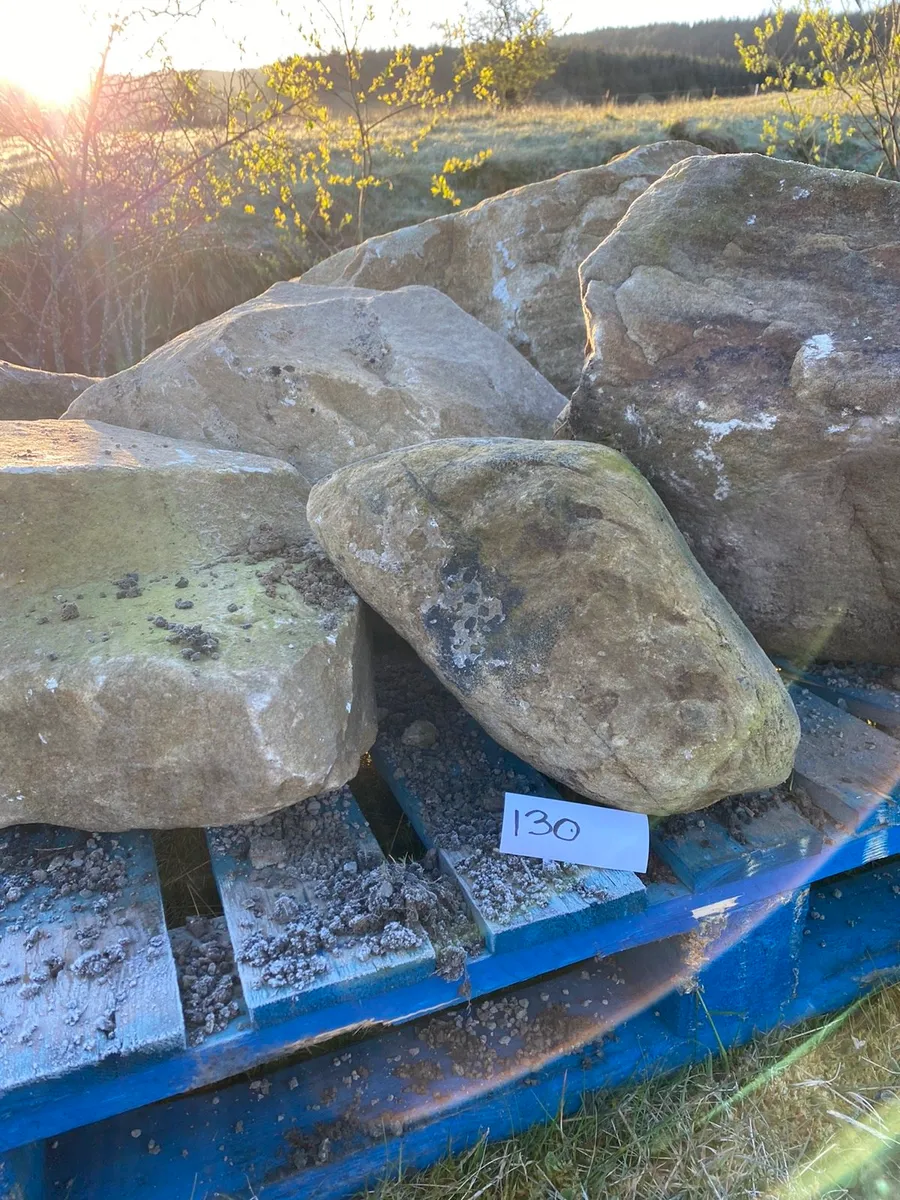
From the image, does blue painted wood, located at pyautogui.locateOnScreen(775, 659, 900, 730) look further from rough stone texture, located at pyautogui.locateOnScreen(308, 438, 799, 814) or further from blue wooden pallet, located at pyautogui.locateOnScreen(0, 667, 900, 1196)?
rough stone texture, located at pyautogui.locateOnScreen(308, 438, 799, 814)

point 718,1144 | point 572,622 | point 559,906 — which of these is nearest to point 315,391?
point 572,622

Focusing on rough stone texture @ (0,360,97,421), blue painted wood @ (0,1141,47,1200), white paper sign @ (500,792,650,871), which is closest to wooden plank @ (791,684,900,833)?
white paper sign @ (500,792,650,871)

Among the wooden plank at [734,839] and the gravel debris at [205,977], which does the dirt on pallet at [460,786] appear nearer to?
the wooden plank at [734,839]

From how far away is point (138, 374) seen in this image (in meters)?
2.33

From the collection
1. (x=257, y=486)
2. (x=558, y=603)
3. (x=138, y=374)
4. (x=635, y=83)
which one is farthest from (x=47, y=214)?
(x=635, y=83)

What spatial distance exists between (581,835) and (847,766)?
63cm

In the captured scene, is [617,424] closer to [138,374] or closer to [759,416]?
[759,416]

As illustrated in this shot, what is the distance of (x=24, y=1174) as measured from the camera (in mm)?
1248

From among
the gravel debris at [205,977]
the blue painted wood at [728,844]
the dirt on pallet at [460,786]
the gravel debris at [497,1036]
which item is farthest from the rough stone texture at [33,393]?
the blue painted wood at [728,844]

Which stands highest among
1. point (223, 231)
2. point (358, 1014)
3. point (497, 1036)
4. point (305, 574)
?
point (223, 231)

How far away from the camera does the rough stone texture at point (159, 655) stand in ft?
4.31

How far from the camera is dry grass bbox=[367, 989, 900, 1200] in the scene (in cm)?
140

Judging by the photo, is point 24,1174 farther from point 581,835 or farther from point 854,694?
point 854,694

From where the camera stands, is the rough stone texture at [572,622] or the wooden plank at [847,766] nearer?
the rough stone texture at [572,622]
